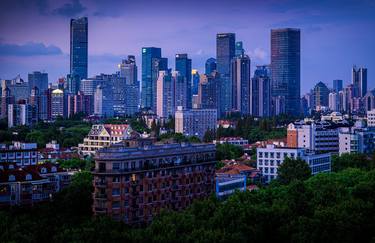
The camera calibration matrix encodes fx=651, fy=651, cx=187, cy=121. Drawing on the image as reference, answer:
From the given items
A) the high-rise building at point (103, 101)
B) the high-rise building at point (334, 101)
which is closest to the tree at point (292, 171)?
the high-rise building at point (103, 101)

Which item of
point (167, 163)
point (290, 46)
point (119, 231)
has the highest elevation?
point (290, 46)

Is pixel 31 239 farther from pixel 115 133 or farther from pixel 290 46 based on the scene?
pixel 290 46

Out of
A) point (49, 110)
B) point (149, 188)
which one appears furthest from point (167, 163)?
point (49, 110)

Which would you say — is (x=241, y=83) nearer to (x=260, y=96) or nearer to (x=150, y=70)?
(x=260, y=96)

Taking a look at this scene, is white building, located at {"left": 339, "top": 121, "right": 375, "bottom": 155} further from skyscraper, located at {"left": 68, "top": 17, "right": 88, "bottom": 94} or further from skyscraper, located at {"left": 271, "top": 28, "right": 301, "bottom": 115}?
skyscraper, located at {"left": 68, "top": 17, "right": 88, "bottom": 94}

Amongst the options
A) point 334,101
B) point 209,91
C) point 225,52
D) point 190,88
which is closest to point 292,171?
point 209,91

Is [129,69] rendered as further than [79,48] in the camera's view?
Yes
